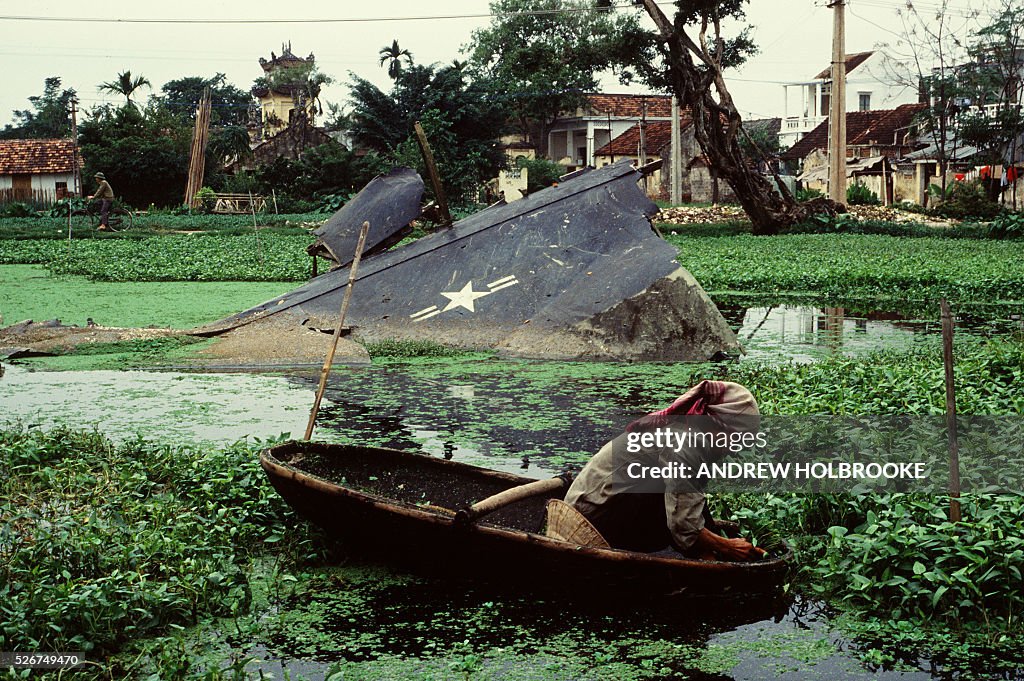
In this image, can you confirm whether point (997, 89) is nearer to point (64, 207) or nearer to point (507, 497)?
point (64, 207)

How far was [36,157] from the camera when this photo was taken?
160 ft

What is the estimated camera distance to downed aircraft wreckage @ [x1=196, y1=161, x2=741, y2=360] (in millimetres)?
11344

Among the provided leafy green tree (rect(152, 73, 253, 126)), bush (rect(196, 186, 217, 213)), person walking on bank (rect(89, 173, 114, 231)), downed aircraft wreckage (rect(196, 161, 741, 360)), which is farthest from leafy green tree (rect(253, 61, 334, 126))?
downed aircraft wreckage (rect(196, 161, 741, 360))

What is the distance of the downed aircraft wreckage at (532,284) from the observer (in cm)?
1134

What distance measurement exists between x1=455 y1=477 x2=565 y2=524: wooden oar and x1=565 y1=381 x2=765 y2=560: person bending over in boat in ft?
0.61

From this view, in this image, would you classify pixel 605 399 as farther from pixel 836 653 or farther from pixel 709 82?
pixel 709 82

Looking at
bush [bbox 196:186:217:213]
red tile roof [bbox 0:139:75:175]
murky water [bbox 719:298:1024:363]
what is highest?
red tile roof [bbox 0:139:75:175]

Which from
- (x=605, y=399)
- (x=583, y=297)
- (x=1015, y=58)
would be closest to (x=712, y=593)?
(x=605, y=399)

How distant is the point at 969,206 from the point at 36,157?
36.5 metres

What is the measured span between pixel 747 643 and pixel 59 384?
7.46 metres

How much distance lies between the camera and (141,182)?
147 ft

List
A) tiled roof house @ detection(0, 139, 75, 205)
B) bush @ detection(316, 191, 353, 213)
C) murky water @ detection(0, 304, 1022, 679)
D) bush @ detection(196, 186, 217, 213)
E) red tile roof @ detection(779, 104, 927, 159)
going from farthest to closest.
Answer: red tile roof @ detection(779, 104, 927, 159), tiled roof house @ detection(0, 139, 75, 205), bush @ detection(196, 186, 217, 213), bush @ detection(316, 191, 353, 213), murky water @ detection(0, 304, 1022, 679)

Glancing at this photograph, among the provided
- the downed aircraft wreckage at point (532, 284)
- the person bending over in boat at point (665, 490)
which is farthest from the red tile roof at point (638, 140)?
the person bending over in boat at point (665, 490)

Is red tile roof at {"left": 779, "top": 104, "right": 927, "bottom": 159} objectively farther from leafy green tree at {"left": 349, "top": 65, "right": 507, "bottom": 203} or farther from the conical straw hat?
the conical straw hat
